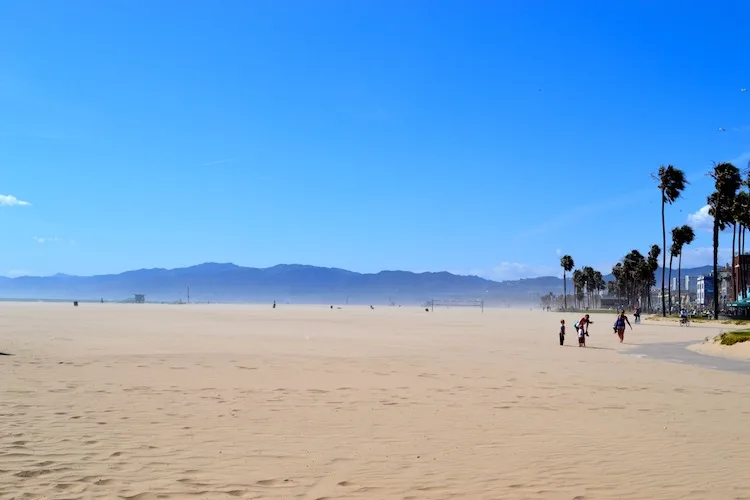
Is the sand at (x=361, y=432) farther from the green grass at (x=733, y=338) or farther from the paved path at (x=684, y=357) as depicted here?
the green grass at (x=733, y=338)

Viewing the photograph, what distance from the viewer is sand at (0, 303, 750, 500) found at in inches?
278

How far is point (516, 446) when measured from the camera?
358 inches

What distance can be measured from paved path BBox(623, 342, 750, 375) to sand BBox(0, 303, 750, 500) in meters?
4.04

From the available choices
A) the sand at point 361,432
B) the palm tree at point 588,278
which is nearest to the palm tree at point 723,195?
the sand at point 361,432

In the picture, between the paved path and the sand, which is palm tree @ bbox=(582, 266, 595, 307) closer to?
the paved path

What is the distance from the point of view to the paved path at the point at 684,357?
22.2 m

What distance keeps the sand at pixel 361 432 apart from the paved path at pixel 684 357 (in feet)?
13.2

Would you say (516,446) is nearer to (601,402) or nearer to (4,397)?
(601,402)

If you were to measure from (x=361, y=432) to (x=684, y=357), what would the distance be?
21.0 m

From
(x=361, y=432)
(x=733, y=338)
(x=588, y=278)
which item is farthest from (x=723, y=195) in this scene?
(x=588, y=278)

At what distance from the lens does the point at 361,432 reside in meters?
9.88

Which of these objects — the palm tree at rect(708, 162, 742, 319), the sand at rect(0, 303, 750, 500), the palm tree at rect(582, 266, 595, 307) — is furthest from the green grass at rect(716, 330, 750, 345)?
the palm tree at rect(582, 266, 595, 307)

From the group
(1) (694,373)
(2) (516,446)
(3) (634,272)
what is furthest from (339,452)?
(3) (634,272)

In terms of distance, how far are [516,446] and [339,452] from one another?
2.61 metres
